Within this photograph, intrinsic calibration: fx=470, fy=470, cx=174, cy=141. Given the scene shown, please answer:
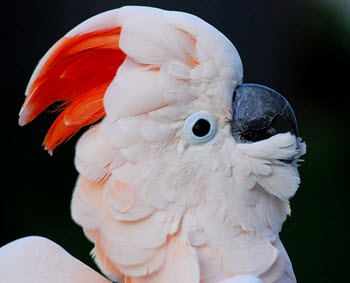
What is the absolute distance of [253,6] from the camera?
345 cm

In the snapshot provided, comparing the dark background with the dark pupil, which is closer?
the dark pupil

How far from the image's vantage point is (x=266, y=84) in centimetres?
339

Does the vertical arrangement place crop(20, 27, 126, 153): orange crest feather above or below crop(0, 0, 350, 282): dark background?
above

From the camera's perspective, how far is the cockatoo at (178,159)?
1118mm

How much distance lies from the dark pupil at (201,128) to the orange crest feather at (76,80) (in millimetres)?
253

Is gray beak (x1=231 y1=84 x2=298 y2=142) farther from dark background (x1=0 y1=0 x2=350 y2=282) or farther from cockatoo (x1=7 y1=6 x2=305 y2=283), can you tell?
dark background (x1=0 y1=0 x2=350 y2=282)

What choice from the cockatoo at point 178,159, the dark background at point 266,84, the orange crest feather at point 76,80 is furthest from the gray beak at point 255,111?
the dark background at point 266,84

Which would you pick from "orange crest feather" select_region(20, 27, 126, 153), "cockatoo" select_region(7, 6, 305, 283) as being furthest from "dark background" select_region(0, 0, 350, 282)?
"cockatoo" select_region(7, 6, 305, 283)

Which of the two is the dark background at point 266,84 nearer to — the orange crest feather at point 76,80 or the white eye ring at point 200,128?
the orange crest feather at point 76,80

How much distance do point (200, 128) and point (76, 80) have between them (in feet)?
1.23

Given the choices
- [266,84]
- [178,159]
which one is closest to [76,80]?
[178,159]

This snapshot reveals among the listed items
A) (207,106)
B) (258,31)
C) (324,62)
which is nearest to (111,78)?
(207,106)

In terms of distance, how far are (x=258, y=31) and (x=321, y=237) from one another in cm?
153

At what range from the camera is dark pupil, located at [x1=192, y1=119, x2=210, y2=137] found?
1.14 m
